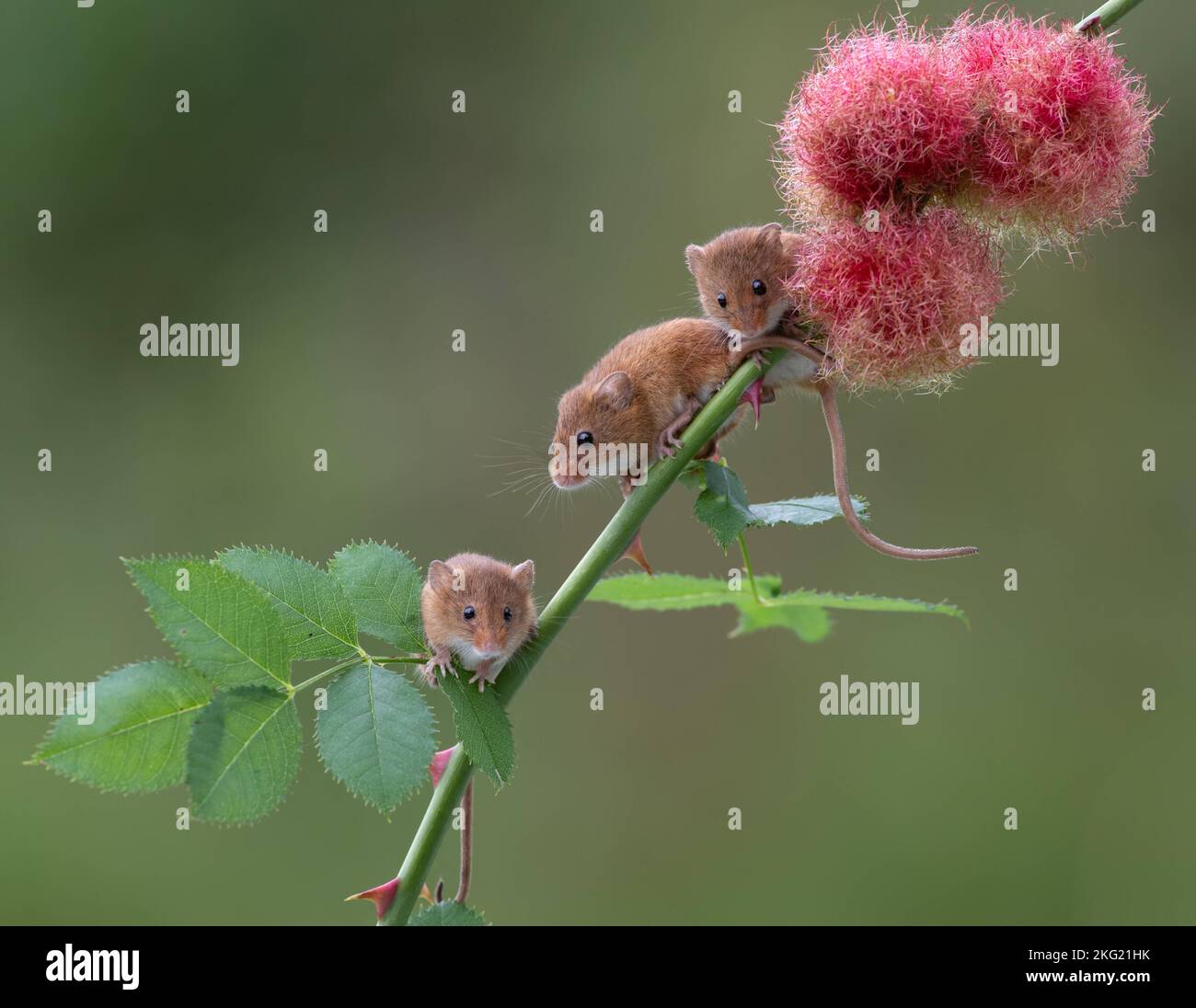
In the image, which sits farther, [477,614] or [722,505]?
[477,614]

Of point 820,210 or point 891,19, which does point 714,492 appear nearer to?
point 820,210

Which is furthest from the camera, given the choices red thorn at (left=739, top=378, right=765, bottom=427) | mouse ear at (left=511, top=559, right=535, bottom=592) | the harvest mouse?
mouse ear at (left=511, top=559, right=535, bottom=592)

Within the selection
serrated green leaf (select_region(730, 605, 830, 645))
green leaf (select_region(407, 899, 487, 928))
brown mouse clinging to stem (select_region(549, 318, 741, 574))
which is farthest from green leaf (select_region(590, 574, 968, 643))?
green leaf (select_region(407, 899, 487, 928))

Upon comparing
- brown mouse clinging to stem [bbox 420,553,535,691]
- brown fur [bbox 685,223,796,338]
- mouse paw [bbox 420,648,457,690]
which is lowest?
mouse paw [bbox 420,648,457,690]

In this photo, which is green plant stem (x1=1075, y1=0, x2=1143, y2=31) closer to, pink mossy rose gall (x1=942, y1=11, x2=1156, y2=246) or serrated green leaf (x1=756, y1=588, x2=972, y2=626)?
pink mossy rose gall (x1=942, y1=11, x2=1156, y2=246)

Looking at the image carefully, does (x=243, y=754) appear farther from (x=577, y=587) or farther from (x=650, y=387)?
(x=650, y=387)

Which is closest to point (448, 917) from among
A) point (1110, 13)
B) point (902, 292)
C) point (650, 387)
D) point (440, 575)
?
point (440, 575)
